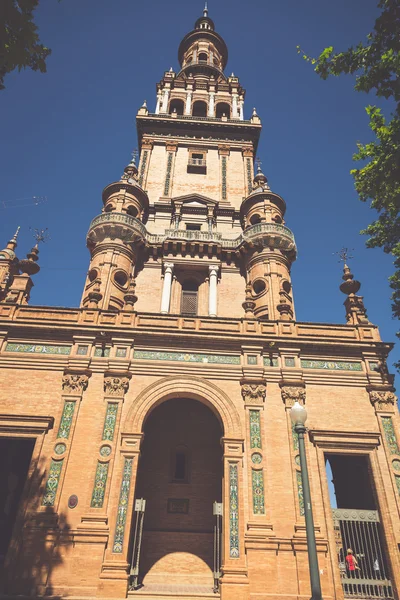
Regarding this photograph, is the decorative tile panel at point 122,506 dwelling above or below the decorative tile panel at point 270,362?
below

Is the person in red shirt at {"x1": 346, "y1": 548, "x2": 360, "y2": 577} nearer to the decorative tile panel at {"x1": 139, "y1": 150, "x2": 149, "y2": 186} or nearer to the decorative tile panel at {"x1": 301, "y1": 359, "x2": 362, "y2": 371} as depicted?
the decorative tile panel at {"x1": 301, "y1": 359, "x2": 362, "y2": 371}

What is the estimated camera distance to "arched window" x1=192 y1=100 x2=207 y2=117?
38.8 m

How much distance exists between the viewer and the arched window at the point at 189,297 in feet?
82.1

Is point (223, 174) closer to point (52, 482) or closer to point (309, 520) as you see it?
point (52, 482)

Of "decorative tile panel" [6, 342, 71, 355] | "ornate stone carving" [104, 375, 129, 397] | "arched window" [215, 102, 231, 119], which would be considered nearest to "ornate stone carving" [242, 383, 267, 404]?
"ornate stone carving" [104, 375, 129, 397]

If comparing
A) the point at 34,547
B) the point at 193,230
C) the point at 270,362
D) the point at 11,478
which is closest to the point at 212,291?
the point at 193,230

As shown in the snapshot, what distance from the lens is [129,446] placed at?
15258 millimetres

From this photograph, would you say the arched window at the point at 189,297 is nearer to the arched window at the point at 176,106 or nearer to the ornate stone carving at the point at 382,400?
the ornate stone carving at the point at 382,400

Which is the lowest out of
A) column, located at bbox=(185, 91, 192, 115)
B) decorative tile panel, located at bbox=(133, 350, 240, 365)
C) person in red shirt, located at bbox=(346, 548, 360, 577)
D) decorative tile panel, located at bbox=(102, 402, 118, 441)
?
person in red shirt, located at bbox=(346, 548, 360, 577)

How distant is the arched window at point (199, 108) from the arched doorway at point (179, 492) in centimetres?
2904

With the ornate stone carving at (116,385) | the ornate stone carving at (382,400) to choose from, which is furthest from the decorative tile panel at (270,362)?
the ornate stone carving at (116,385)

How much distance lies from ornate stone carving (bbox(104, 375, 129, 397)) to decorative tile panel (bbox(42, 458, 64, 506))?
2846 millimetres

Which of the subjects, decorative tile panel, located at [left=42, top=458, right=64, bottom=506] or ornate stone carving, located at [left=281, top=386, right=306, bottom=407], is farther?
ornate stone carving, located at [left=281, top=386, right=306, bottom=407]

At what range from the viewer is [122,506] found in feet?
46.5
